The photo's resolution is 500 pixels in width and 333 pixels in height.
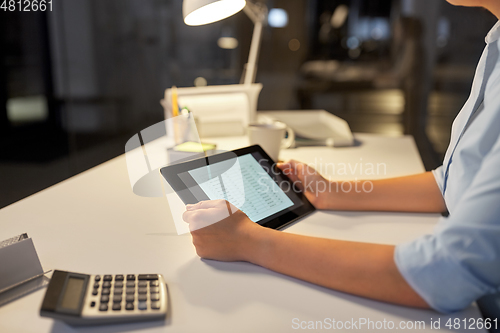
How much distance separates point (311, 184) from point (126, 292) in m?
0.51

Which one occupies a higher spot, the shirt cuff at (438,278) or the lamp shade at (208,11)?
the lamp shade at (208,11)

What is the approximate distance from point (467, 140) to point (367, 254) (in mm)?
223

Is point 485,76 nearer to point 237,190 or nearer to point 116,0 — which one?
point 237,190

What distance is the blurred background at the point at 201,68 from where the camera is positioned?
2424mm

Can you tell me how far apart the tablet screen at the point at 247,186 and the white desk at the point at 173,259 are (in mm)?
62

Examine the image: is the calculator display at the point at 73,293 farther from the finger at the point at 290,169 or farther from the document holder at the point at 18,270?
the finger at the point at 290,169

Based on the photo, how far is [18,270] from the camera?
55cm

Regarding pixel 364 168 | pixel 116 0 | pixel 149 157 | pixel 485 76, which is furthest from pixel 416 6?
pixel 149 157

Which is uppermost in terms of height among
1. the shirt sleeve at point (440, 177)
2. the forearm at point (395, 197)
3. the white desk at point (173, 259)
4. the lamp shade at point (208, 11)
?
the lamp shade at point (208, 11)

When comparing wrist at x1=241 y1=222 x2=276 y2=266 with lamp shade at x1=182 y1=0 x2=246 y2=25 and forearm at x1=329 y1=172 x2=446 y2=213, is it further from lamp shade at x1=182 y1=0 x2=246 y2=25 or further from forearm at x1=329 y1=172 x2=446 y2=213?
lamp shade at x1=182 y1=0 x2=246 y2=25

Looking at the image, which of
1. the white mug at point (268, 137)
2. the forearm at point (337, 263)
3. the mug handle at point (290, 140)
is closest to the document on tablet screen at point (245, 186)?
the forearm at point (337, 263)

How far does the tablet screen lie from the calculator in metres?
0.21

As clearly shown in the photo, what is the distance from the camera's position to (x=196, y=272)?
0.60 meters

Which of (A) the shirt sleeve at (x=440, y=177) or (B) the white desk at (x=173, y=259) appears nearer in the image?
(B) the white desk at (x=173, y=259)
